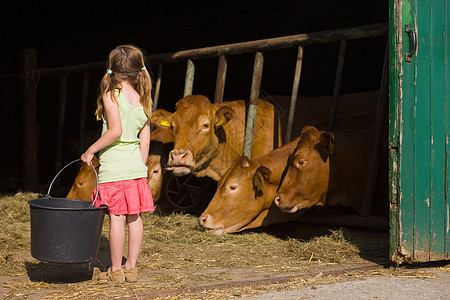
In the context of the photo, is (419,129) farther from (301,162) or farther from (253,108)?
(253,108)

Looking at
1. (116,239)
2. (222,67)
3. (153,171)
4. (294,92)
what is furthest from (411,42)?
(153,171)

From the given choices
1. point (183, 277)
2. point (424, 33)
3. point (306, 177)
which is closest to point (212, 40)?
point (306, 177)

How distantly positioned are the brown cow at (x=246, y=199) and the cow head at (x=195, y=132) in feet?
1.67

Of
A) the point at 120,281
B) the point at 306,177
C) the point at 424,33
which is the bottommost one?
the point at 120,281

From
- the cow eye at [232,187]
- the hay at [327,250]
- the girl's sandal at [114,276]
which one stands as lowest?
the girl's sandal at [114,276]

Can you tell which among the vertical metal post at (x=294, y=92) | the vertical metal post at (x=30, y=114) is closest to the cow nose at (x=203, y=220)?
the vertical metal post at (x=294, y=92)

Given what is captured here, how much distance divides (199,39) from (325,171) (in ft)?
20.3

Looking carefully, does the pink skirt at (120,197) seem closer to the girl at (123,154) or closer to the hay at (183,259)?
the girl at (123,154)

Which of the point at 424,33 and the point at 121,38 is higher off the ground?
the point at 121,38

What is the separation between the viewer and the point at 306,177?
6.59 metres

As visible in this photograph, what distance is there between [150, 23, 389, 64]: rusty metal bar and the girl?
9.96 feet

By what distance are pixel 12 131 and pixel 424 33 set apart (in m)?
9.58

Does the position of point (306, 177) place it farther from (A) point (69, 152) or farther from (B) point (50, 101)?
(B) point (50, 101)

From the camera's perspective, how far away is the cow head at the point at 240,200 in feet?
22.6
